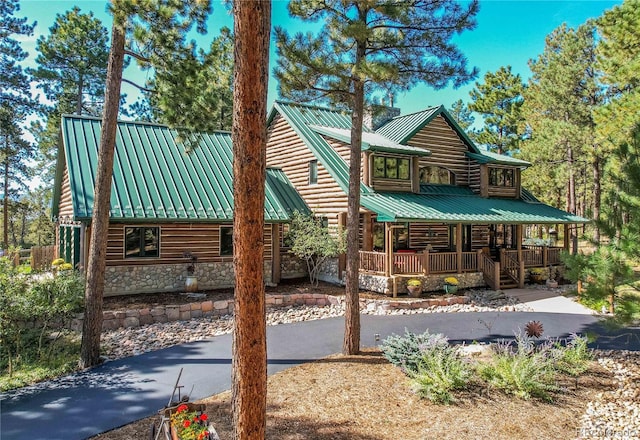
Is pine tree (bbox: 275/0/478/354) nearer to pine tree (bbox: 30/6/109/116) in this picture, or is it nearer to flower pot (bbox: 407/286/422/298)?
flower pot (bbox: 407/286/422/298)

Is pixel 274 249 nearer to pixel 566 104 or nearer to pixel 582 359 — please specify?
pixel 582 359

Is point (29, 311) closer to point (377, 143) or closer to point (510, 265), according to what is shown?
point (377, 143)

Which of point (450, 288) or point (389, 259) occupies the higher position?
point (389, 259)

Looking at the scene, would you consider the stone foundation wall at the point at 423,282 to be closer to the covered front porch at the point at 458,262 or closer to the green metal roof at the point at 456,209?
the covered front porch at the point at 458,262

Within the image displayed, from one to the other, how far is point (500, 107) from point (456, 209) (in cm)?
2467

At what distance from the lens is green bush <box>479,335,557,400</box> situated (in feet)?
23.1

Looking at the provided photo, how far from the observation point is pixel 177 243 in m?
16.1

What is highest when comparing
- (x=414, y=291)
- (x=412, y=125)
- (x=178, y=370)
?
(x=412, y=125)

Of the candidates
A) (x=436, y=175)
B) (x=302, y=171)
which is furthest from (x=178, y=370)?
(x=436, y=175)

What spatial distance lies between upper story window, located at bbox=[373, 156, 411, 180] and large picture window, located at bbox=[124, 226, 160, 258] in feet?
31.3

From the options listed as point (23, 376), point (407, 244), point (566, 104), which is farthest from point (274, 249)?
point (566, 104)

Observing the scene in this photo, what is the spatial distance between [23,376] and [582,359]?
37.4 ft

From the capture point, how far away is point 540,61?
1361 inches

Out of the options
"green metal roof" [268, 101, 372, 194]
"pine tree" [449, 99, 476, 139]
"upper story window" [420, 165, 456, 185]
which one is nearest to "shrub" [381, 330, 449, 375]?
"green metal roof" [268, 101, 372, 194]
